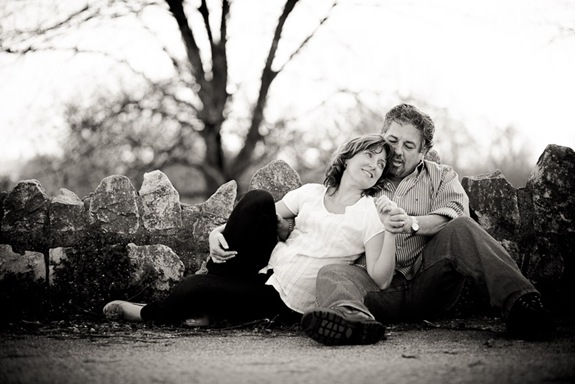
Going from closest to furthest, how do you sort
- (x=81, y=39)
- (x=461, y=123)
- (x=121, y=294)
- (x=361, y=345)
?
(x=361, y=345) < (x=121, y=294) < (x=81, y=39) < (x=461, y=123)

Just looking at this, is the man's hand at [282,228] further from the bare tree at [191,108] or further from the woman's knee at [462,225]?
the bare tree at [191,108]

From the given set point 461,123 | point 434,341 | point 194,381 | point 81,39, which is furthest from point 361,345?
point 461,123

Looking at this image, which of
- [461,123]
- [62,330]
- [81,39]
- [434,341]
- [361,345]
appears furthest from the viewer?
[461,123]

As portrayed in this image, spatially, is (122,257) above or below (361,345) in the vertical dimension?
above

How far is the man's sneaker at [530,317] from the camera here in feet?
8.04

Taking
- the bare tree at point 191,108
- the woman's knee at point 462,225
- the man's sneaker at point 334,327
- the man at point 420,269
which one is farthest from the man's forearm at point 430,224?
the bare tree at point 191,108

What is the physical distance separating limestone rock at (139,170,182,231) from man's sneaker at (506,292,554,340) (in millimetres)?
2059

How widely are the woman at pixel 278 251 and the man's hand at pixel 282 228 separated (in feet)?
0.20

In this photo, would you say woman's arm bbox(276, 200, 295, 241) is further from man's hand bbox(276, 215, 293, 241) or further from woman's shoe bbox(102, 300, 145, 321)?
woman's shoe bbox(102, 300, 145, 321)

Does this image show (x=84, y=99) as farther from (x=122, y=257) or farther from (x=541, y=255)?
(x=541, y=255)

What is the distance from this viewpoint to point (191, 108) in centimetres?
762

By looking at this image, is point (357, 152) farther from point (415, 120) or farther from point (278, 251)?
point (278, 251)

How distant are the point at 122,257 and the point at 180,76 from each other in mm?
4423

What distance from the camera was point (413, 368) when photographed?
1.92m
